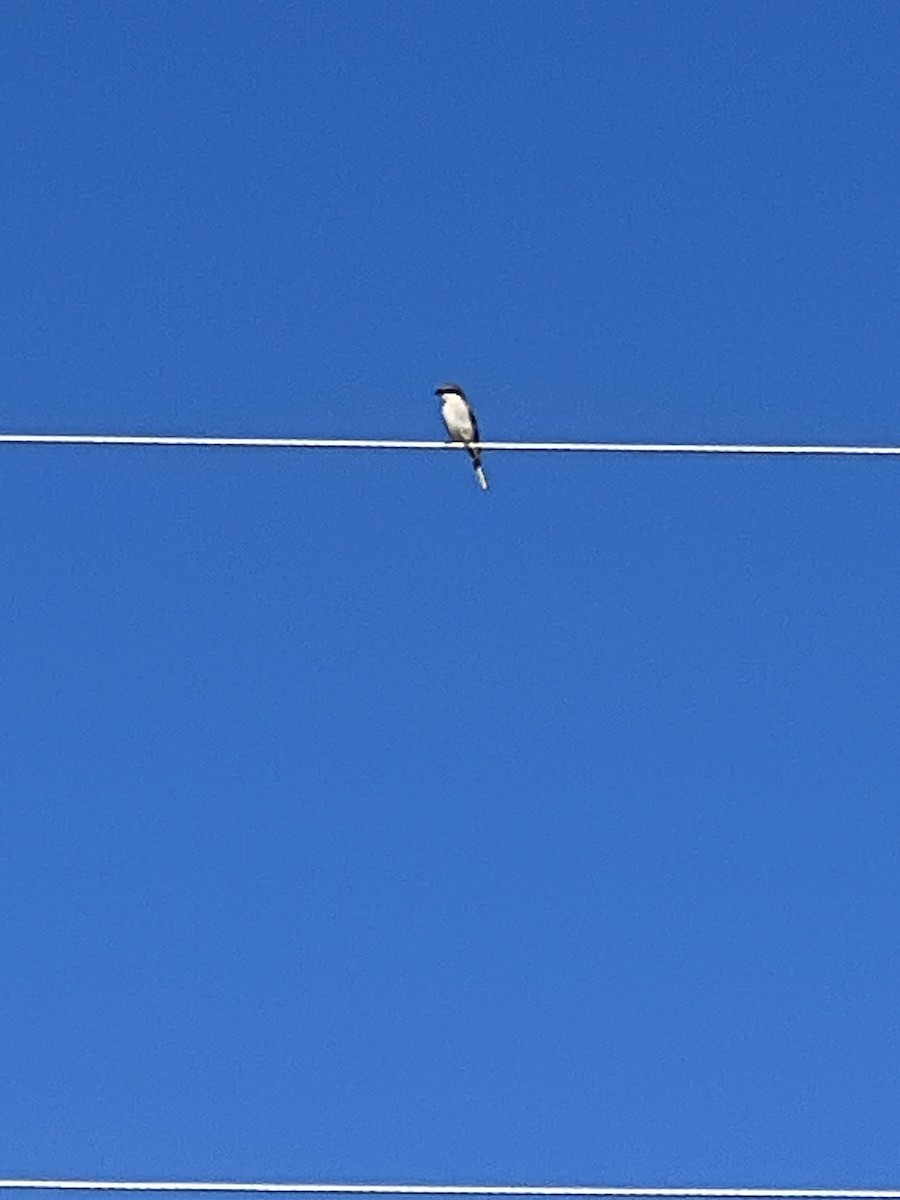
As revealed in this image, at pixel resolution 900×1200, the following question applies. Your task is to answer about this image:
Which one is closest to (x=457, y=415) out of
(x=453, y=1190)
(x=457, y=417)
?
(x=457, y=417)

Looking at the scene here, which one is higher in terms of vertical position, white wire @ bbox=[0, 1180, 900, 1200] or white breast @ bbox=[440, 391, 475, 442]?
white breast @ bbox=[440, 391, 475, 442]

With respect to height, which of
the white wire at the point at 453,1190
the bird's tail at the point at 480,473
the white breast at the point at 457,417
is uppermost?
the white breast at the point at 457,417

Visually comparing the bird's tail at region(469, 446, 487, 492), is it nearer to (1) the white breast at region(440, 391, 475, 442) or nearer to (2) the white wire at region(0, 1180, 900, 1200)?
(1) the white breast at region(440, 391, 475, 442)

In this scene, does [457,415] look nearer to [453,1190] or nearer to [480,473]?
[480,473]

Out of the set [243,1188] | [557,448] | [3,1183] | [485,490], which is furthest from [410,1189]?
[485,490]

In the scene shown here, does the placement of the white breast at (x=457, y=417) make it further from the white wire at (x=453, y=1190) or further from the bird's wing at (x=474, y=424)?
the white wire at (x=453, y=1190)

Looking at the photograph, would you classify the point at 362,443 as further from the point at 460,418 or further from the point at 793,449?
the point at 460,418

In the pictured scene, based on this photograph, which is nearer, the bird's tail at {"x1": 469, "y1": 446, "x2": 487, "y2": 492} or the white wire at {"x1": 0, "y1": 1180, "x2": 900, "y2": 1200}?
the white wire at {"x1": 0, "y1": 1180, "x2": 900, "y2": 1200}

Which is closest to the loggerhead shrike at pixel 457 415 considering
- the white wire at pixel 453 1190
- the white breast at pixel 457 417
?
the white breast at pixel 457 417

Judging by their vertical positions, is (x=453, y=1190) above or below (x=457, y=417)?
below

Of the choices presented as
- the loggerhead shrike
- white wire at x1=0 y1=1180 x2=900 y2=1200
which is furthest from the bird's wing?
white wire at x1=0 y1=1180 x2=900 y2=1200

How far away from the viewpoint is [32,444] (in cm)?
1206

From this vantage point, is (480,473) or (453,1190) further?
(480,473)

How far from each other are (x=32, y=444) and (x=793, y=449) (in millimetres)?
3523
